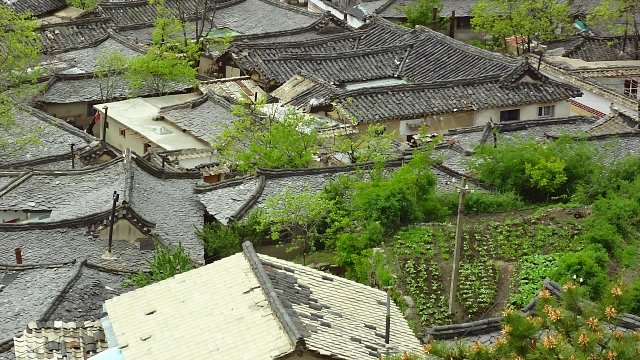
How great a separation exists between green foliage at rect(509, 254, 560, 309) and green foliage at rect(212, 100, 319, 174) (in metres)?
10.4

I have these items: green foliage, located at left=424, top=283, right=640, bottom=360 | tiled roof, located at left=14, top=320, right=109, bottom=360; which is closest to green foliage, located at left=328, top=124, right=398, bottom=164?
tiled roof, located at left=14, top=320, right=109, bottom=360

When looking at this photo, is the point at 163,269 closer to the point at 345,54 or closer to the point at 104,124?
the point at 104,124

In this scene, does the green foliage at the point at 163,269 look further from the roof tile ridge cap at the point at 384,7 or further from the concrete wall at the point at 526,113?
the roof tile ridge cap at the point at 384,7

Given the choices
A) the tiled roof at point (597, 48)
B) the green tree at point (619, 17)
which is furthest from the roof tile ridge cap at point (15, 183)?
the green tree at point (619, 17)

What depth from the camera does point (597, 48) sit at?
51.7 metres

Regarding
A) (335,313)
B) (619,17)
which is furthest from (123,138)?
(619,17)

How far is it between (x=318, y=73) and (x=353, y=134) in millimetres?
6734

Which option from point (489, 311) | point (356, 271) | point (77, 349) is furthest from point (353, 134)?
point (77, 349)

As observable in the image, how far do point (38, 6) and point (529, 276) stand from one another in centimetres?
4004

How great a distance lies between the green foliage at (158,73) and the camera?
4472 cm

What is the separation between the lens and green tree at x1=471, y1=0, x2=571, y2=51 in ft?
167

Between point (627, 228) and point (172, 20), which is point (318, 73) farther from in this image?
point (627, 228)

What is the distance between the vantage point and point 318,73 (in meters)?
45.6

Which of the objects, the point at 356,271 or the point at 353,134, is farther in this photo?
the point at 353,134
